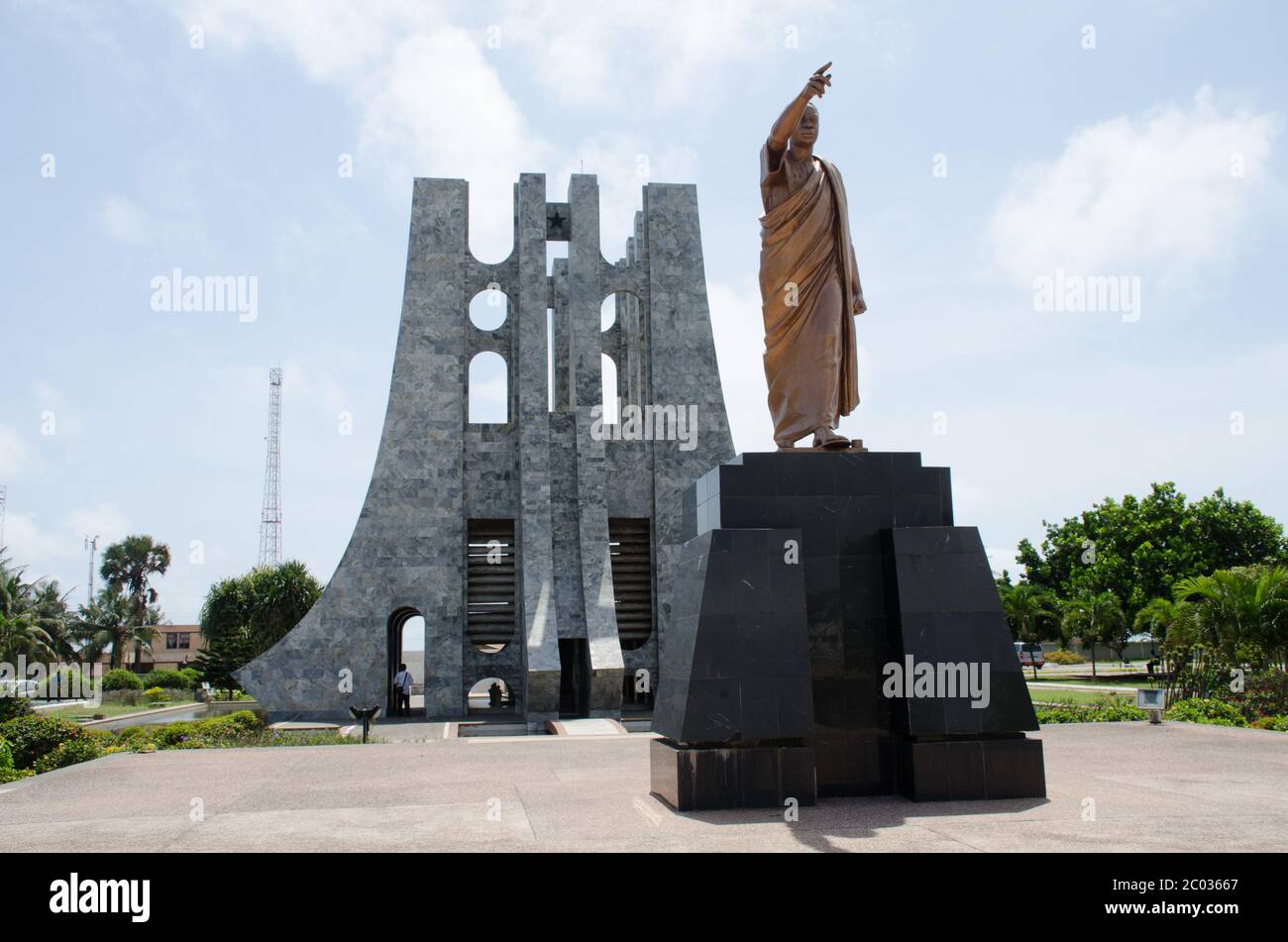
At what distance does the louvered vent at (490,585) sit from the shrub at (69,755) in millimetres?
12925

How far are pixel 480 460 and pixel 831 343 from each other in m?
18.2

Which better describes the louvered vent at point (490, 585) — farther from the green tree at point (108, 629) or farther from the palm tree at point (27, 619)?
the green tree at point (108, 629)

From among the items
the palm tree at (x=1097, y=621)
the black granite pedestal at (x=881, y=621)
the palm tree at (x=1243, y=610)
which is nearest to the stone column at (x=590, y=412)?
the palm tree at (x=1243, y=610)

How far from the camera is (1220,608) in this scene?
17.9 metres

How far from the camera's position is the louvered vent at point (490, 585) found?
26844mm

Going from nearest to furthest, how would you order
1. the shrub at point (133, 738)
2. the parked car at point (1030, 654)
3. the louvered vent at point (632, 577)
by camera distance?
1. the shrub at point (133, 738)
2. the louvered vent at point (632, 577)
3. the parked car at point (1030, 654)

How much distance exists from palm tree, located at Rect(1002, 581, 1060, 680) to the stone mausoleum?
27.4 meters

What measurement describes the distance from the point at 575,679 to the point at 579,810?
18.9 meters

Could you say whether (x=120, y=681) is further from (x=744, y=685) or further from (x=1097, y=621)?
(x=1097, y=621)

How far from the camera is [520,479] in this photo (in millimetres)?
26062

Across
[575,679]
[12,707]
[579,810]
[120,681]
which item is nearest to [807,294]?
[579,810]

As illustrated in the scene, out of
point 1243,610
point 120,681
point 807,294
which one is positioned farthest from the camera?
point 120,681

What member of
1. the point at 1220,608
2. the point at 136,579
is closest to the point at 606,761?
the point at 1220,608
